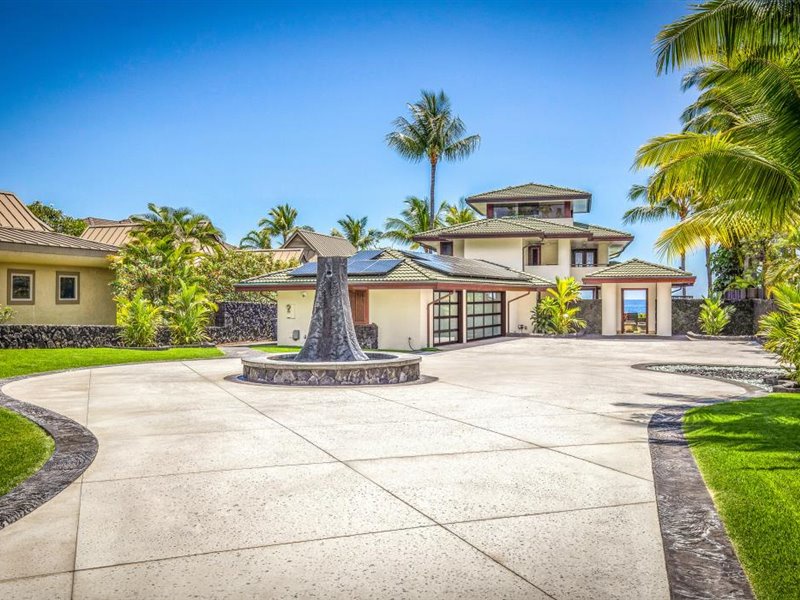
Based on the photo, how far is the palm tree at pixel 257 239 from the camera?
6444cm

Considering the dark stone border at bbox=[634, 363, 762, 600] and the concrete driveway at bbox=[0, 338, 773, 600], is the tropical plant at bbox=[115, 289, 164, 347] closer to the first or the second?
the concrete driveway at bbox=[0, 338, 773, 600]

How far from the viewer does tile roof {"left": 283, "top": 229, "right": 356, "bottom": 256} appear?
52.7 meters

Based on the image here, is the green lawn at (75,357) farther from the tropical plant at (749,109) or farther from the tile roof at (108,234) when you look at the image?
the tile roof at (108,234)

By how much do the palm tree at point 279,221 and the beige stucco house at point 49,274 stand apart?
3795cm

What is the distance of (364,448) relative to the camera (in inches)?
288

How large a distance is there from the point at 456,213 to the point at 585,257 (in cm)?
1399

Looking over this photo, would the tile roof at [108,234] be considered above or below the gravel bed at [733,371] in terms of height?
above

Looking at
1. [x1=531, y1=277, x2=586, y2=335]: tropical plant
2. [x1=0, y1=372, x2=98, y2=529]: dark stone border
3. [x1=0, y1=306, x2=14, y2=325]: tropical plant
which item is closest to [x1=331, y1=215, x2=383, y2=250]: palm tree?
[x1=531, y1=277, x2=586, y2=335]: tropical plant

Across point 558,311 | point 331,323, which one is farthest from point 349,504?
point 558,311

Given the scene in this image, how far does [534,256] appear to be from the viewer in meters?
37.4

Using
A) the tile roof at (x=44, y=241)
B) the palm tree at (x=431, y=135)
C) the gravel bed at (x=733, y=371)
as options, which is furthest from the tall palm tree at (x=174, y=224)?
the gravel bed at (x=733, y=371)

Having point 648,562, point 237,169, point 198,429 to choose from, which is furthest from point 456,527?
point 237,169

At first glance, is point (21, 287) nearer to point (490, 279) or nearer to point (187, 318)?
point (187, 318)

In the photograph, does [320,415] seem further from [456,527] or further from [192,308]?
[192,308]
